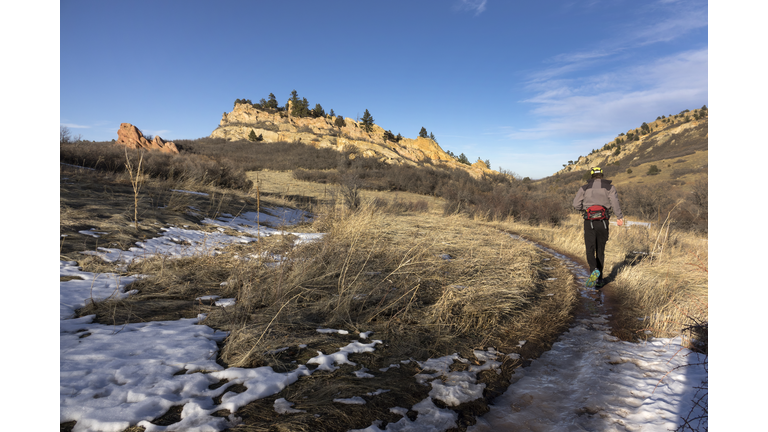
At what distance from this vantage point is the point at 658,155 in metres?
47.3

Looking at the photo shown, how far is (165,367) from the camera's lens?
207 centimetres

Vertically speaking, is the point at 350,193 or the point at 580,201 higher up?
the point at 350,193

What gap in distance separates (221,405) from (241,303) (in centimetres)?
126

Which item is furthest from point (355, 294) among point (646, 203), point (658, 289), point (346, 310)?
point (646, 203)

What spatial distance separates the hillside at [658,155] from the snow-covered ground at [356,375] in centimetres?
2468

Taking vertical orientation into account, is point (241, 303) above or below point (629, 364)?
above

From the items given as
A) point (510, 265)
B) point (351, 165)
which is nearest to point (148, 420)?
point (510, 265)

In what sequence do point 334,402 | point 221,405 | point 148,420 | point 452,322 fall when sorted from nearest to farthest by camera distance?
point 148,420 < point 221,405 < point 334,402 < point 452,322

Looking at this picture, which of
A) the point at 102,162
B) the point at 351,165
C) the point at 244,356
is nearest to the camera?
the point at 244,356

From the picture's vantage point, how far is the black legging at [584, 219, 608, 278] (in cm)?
536

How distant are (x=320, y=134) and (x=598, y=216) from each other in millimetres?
44096

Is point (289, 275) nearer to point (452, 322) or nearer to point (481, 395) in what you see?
point (452, 322)

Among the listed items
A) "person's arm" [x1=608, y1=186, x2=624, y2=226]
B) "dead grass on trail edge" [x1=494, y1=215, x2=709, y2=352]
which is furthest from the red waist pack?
A: "dead grass on trail edge" [x1=494, y1=215, x2=709, y2=352]

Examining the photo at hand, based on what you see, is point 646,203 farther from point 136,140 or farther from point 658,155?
point 658,155
